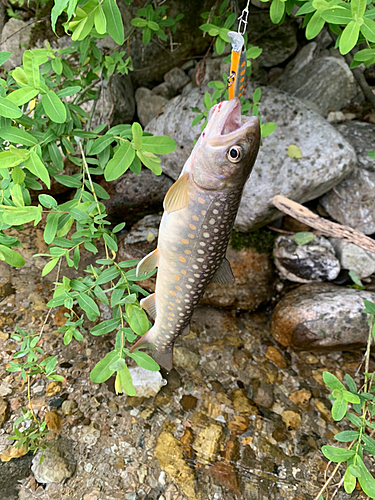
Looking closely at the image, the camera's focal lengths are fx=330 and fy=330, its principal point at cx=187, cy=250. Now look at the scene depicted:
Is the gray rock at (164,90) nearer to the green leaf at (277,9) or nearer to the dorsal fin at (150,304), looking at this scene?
the green leaf at (277,9)

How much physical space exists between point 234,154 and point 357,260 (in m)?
2.82

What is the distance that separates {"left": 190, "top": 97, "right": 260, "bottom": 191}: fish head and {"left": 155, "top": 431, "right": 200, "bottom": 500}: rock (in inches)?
78.1

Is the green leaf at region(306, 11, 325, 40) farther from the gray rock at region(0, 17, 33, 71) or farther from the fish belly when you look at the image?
the gray rock at region(0, 17, 33, 71)

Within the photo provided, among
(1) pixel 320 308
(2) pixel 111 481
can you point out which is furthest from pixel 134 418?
(1) pixel 320 308

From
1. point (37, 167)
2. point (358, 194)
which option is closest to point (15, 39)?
point (37, 167)

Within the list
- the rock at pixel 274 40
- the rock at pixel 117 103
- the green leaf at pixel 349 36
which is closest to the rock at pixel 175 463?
the green leaf at pixel 349 36

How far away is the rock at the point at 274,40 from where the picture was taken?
13.2 feet

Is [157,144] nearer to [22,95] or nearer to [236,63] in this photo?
[236,63]

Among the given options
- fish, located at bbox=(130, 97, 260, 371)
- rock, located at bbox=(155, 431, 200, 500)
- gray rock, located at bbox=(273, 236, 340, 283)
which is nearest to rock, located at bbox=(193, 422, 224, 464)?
rock, located at bbox=(155, 431, 200, 500)

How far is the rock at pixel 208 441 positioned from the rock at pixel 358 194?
2440 millimetres

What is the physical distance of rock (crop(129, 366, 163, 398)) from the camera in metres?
2.68

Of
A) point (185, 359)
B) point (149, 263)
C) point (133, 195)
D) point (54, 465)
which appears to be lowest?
point (185, 359)

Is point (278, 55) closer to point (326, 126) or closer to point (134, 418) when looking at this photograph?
point (326, 126)

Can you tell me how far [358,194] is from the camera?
3.59 meters
